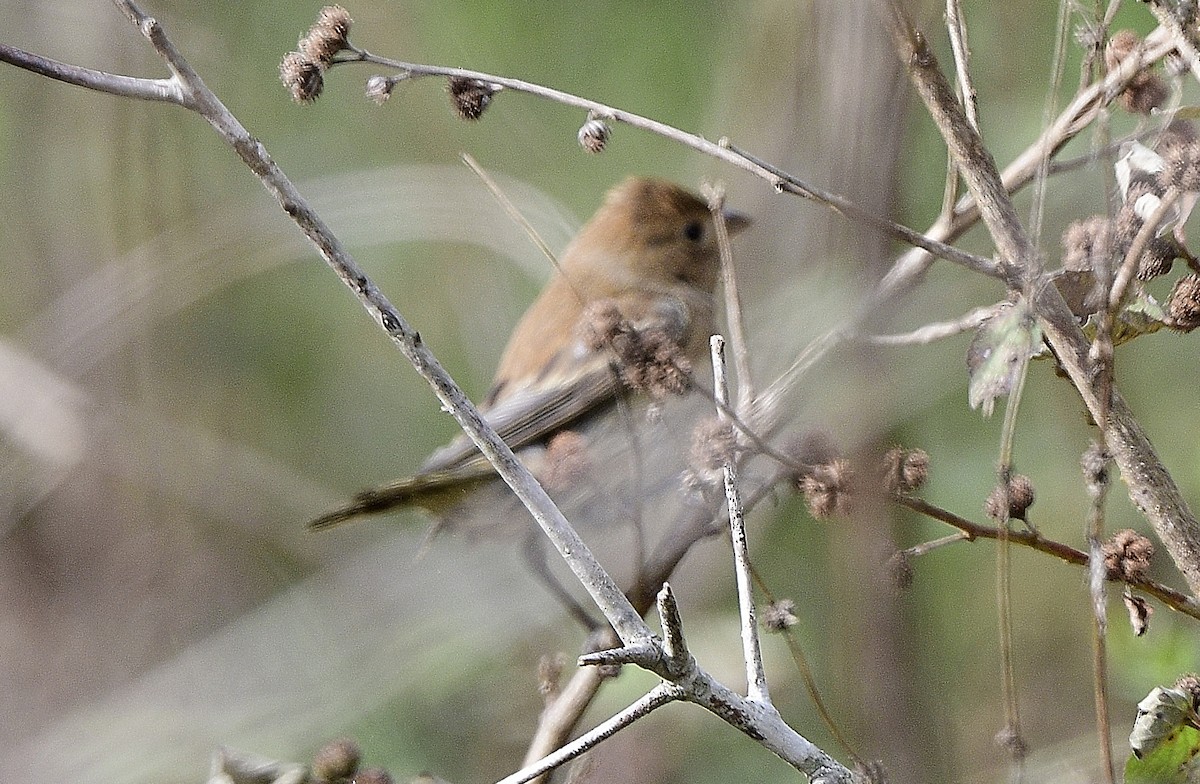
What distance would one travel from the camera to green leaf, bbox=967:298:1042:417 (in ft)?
3.81

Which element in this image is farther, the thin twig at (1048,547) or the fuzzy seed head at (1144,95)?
the fuzzy seed head at (1144,95)

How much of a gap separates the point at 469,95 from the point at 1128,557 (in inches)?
34.3

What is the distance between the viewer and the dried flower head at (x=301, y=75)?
1498mm

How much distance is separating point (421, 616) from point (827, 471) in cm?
265

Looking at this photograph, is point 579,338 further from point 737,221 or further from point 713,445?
point 713,445

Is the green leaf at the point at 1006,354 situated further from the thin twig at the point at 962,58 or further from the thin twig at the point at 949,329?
the thin twig at the point at 962,58

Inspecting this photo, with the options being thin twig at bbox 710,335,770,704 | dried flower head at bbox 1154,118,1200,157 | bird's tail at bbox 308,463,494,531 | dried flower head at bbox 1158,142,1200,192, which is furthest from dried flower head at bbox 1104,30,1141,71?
bird's tail at bbox 308,463,494,531

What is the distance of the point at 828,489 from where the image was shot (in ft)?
4.41

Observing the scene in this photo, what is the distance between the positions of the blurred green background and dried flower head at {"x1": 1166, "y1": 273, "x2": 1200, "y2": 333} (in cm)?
45

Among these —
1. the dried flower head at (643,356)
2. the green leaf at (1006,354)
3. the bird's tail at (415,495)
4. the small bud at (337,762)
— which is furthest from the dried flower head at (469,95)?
the bird's tail at (415,495)

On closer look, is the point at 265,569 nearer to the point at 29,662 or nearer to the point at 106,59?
the point at 29,662

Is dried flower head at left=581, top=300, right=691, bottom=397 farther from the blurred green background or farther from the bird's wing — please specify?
the bird's wing

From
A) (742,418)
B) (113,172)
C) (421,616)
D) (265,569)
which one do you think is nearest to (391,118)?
(113,172)

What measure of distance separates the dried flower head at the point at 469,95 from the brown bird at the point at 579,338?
1.03m
